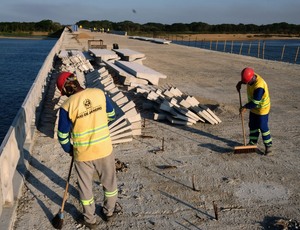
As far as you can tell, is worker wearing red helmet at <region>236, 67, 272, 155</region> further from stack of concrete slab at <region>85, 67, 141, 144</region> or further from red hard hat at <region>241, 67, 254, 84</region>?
stack of concrete slab at <region>85, 67, 141, 144</region>

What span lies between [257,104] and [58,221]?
4336 mm

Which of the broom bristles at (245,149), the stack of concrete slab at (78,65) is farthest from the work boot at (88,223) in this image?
the stack of concrete slab at (78,65)

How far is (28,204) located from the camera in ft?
16.1

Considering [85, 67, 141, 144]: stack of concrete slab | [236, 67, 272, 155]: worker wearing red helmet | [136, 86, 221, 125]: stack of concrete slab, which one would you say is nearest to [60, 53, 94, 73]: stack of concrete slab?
[85, 67, 141, 144]: stack of concrete slab

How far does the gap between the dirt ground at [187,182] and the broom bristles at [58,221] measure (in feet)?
0.43

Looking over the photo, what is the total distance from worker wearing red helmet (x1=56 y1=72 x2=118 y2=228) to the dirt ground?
480mm

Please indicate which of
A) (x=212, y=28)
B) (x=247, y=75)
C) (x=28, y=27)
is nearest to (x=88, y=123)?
(x=247, y=75)

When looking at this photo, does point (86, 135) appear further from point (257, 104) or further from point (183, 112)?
point (183, 112)

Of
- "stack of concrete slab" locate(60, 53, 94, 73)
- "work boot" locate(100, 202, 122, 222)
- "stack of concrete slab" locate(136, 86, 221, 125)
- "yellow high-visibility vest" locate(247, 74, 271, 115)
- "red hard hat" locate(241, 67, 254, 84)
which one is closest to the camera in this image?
"work boot" locate(100, 202, 122, 222)

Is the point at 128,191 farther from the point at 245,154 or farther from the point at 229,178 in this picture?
the point at 245,154

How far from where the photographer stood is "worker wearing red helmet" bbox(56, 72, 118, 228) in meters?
4.10

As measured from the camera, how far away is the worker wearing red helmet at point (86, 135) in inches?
161

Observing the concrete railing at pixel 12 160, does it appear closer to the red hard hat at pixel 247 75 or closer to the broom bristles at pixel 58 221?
the broom bristles at pixel 58 221

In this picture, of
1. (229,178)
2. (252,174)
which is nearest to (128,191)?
(229,178)
